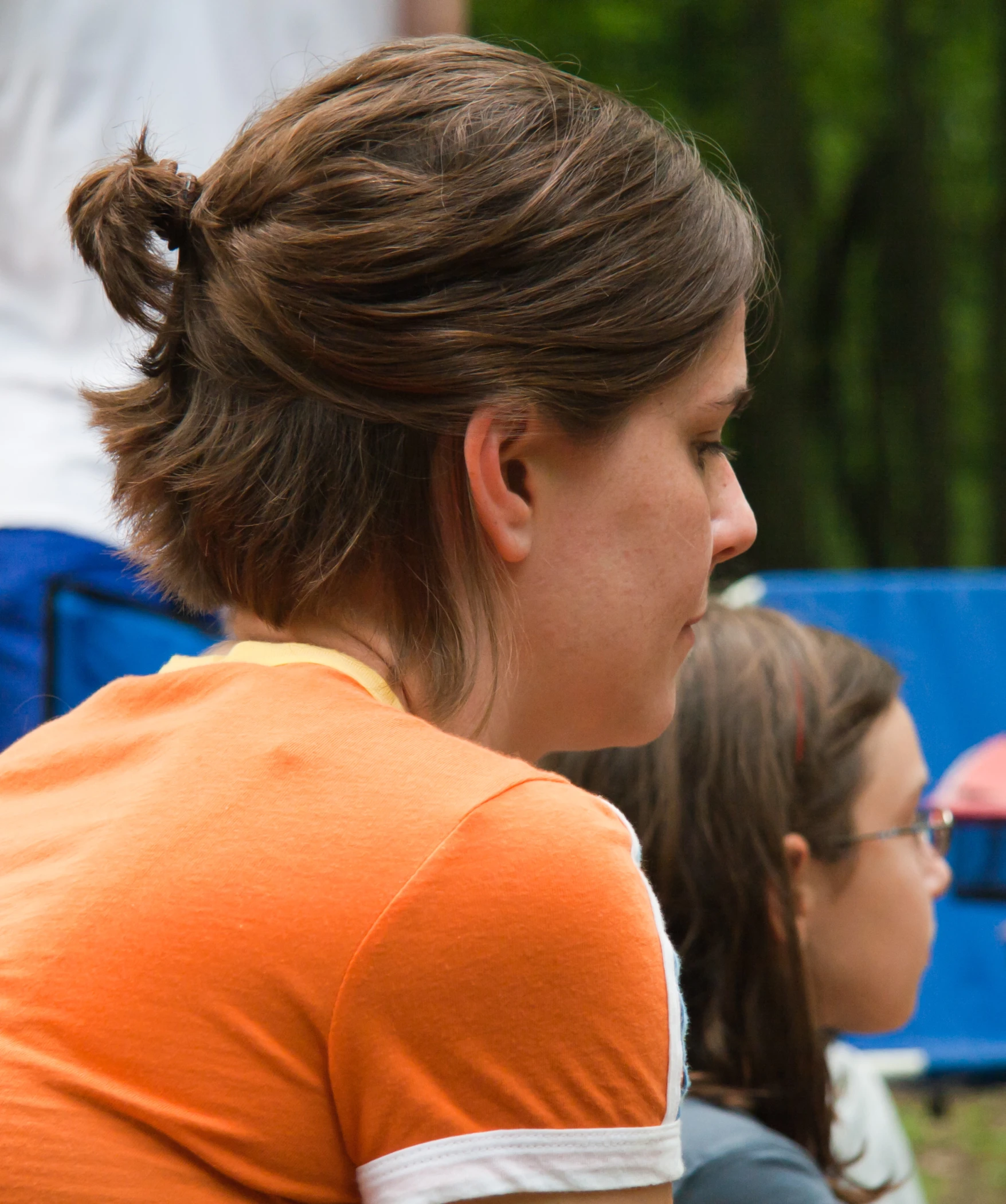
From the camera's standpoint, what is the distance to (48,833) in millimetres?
1126

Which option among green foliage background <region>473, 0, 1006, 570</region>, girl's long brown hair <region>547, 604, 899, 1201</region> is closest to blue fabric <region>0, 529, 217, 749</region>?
girl's long brown hair <region>547, 604, 899, 1201</region>

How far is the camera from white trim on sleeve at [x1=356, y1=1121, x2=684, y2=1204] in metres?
0.99

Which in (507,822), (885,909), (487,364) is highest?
(487,364)

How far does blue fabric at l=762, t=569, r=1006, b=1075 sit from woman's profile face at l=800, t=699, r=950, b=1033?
8.09ft

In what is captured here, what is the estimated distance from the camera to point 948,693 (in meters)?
5.10

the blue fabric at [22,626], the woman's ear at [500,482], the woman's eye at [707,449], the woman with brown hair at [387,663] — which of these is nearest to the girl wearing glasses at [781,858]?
the woman with brown hair at [387,663]

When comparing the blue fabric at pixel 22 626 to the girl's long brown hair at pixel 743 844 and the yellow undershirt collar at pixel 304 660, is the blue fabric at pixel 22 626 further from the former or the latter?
the yellow undershirt collar at pixel 304 660

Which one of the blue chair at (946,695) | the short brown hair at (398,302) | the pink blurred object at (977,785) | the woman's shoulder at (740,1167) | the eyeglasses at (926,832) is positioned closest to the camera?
the short brown hair at (398,302)

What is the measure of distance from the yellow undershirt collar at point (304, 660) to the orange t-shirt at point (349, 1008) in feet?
0.58

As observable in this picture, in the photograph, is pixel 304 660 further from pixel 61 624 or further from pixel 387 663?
pixel 61 624

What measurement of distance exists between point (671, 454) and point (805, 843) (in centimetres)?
92

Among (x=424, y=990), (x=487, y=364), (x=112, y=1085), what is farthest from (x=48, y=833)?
(x=487, y=364)

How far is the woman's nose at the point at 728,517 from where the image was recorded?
1.38 meters

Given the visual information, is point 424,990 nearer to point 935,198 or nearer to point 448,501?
point 448,501
